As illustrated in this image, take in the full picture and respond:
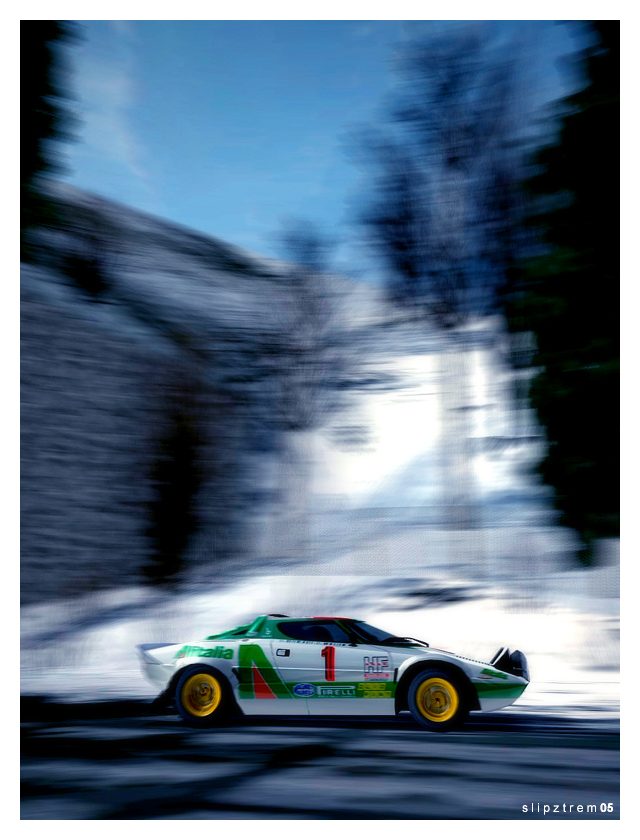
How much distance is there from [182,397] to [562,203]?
2851 millimetres

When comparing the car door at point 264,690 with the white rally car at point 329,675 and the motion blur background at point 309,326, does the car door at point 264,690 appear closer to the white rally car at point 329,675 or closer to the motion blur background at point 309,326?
the white rally car at point 329,675

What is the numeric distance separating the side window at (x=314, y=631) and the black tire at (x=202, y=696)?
497mm

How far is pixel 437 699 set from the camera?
482cm

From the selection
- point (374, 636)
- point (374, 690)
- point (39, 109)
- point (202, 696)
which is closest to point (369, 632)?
point (374, 636)

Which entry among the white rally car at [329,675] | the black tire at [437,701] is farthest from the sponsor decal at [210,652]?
the black tire at [437,701]

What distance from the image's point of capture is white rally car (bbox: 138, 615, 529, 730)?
15.8 feet

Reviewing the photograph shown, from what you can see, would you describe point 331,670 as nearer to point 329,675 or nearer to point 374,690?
point 329,675

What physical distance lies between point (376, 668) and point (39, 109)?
4.30m

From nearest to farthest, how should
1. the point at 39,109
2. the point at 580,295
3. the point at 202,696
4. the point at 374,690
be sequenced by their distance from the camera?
the point at 374,690 < the point at 202,696 < the point at 580,295 < the point at 39,109

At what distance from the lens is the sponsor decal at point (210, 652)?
196 inches

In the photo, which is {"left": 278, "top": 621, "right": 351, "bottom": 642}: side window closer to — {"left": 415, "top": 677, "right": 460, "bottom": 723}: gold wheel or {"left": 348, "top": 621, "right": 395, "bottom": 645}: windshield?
{"left": 348, "top": 621, "right": 395, "bottom": 645}: windshield

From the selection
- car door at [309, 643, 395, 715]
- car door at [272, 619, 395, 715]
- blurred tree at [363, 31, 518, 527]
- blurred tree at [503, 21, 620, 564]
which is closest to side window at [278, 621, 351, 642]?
car door at [272, 619, 395, 715]

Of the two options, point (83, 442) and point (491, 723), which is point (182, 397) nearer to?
point (83, 442)

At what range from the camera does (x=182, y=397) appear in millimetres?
5441
